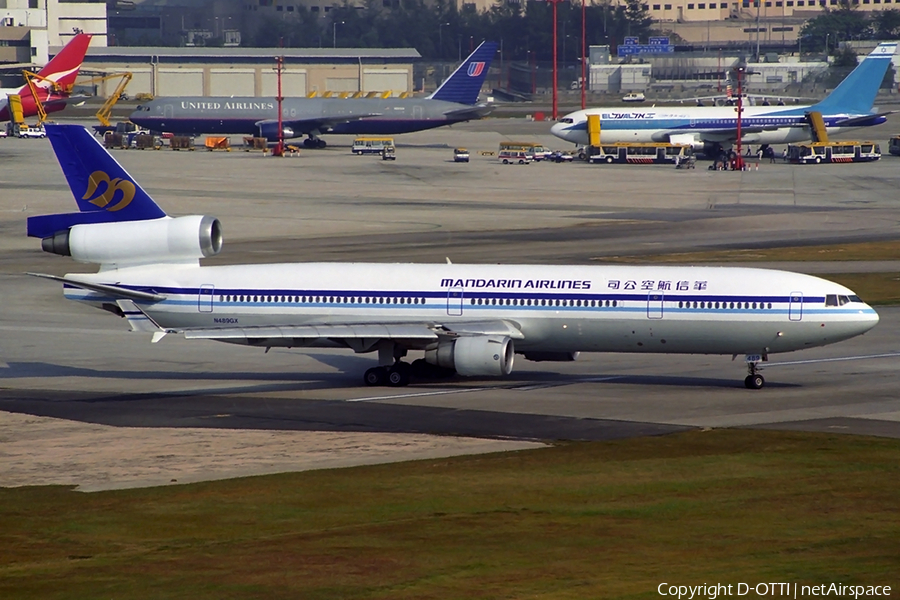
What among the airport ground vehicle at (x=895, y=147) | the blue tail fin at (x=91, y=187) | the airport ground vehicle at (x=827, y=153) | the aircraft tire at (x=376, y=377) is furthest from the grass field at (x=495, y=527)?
the airport ground vehicle at (x=895, y=147)

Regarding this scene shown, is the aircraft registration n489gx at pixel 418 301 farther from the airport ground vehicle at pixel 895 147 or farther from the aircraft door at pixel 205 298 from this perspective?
the airport ground vehicle at pixel 895 147

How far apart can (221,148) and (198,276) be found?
413ft

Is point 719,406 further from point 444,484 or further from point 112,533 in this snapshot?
point 112,533

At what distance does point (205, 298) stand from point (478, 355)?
11.2 meters

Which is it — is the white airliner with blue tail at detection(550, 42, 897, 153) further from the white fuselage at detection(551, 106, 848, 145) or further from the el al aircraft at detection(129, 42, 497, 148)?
the el al aircraft at detection(129, 42, 497, 148)

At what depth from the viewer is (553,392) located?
47094 millimetres

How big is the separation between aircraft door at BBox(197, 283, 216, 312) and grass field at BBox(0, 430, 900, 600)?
16235mm

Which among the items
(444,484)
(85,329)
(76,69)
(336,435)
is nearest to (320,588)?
(444,484)

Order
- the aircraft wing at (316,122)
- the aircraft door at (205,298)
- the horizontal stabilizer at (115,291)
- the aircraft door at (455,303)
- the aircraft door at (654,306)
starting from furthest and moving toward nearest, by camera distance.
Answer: the aircraft wing at (316,122), the aircraft door at (205,298), the aircraft door at (455,303), the horizontal stabilizer at (115,291), the aircraft door at (654,306)

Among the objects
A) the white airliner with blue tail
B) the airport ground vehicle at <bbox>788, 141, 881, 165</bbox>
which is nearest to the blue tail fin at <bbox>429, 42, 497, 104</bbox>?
the white airliner with blue tail

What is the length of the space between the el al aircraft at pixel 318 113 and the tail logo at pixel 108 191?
122m

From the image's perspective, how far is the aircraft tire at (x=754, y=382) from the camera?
4744 cm

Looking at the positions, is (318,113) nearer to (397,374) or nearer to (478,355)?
(397,374)

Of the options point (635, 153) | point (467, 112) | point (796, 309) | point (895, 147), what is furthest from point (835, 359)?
point (467, 112)
